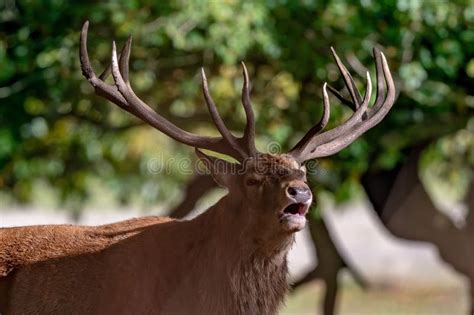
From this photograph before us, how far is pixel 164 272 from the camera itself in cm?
663

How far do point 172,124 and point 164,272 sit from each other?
0.85 meters

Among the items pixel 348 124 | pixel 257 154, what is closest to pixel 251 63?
pixel 348 124

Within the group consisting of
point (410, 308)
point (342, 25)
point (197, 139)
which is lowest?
point (410, 308)

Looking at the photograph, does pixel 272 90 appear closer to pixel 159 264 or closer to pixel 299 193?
pixel 159 264

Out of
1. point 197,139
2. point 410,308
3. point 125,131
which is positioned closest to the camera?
point 197,139

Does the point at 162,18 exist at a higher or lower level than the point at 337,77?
higher

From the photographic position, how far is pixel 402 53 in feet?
33.2

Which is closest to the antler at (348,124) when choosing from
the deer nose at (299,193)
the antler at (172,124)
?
the antler at (172,124)

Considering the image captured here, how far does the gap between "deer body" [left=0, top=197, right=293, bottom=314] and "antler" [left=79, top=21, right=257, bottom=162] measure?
303mm

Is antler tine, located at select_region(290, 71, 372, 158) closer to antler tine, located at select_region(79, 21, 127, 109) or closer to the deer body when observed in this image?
the deer body

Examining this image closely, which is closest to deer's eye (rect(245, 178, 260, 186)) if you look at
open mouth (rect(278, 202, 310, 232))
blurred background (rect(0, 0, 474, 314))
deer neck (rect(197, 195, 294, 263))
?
deer neck (rect(197, 195, 294, 263))

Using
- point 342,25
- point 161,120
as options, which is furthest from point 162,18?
point 161,120

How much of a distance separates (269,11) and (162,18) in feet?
2.98

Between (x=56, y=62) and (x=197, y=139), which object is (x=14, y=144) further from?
(x=197, y=139)
